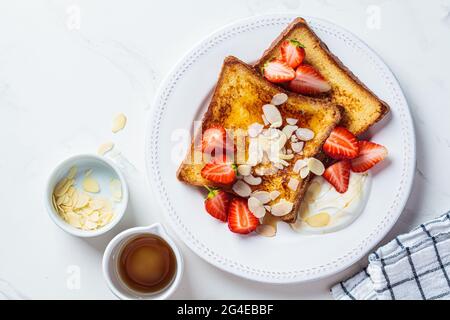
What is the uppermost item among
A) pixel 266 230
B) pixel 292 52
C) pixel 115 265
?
pixel 292 52

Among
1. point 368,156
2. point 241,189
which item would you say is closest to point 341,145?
point 368,156

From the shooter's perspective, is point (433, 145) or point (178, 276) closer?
point (178, 276)

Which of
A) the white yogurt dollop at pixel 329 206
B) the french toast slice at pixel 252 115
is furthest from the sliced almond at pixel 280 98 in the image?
the white yogurt dollop at pixel 329 206

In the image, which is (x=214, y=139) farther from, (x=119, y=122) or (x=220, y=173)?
(x=119, y=122)

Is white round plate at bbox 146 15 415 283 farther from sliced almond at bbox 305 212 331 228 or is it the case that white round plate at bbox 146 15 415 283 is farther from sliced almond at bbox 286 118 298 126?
sliced almond at bbox 286 118 298 126

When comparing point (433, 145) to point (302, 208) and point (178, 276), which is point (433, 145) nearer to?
point (302, 208)

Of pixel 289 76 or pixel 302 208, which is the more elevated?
pixel 289 76

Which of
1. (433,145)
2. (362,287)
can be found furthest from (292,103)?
(362,287)

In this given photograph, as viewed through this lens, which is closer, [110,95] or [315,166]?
[315,166]
